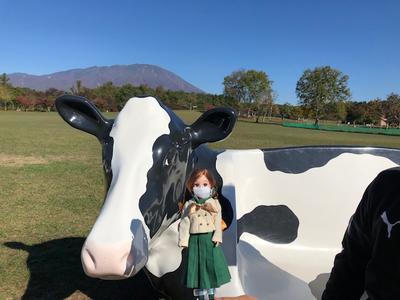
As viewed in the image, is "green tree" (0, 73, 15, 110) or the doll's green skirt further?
"green tree" (0, 73, 15, 110)

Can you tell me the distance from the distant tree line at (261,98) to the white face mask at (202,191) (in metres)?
58.8

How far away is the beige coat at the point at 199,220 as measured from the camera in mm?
2545

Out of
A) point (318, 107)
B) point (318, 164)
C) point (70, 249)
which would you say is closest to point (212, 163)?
point (318, 164)

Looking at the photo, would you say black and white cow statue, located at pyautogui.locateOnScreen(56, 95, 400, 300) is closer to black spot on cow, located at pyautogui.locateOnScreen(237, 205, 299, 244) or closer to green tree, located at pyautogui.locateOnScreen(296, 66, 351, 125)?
black spot on cow, located at pyautogui.locateOnScreen(237, 205, 299, 244)

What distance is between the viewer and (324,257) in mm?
3518

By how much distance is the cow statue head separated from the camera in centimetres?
196

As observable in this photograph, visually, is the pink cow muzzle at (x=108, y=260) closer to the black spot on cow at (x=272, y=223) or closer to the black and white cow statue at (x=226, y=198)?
the black and white cow statue at (x=226, y=198)

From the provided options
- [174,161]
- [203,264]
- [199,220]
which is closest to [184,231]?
[199,220]

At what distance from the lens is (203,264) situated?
2.57 meters

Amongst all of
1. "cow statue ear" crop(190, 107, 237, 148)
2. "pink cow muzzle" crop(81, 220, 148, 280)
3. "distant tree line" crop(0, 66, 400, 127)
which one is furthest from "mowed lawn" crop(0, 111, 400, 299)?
"distant tree line" crop(0, 66, 400, 127)

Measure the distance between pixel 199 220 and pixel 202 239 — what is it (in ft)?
0.41

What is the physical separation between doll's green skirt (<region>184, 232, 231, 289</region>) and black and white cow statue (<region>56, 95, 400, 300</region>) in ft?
0.46

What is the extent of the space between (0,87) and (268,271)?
77.5m

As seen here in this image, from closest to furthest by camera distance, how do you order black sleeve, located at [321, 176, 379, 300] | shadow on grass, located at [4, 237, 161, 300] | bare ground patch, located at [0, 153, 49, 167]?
1. black sleeve, located at [321, 176, 379, 300]
2. shadow on grass, located at [4, 237, 161, 300]
3. bare ground patch, located at [0, 153, 49, 167]
